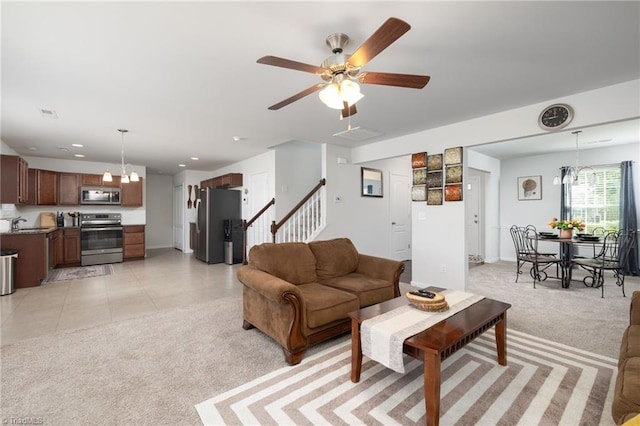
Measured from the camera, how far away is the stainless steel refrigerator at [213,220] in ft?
22.0

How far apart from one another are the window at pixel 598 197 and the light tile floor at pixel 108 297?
723 cm

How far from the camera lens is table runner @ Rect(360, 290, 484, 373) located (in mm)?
1818

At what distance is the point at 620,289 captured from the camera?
4.52 m

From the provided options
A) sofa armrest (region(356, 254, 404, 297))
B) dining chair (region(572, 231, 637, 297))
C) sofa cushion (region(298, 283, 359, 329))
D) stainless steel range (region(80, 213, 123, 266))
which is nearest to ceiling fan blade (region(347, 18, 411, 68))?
sofa cushion (region(298, 283, 359, 329))

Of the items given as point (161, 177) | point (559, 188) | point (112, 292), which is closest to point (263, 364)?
point (112, 292)

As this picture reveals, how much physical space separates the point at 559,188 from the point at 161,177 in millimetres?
11080

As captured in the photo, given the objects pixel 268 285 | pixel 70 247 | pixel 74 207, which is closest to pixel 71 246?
pixel 70 247

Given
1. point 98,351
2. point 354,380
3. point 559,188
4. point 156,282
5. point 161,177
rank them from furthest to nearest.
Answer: point 161,177 → point 559,188 → point 156,282 → point 98,351 → point 354,380

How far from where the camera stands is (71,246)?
6336 millimetres

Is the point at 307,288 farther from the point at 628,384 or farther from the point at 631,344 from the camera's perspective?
the point at 631,344

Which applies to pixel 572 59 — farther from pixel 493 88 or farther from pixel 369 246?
pixel 369 246

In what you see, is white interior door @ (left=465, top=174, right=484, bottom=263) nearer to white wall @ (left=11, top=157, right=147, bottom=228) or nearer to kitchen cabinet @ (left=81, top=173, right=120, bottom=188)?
white wall @ (left=11, top=157, right=147, bottom=228)

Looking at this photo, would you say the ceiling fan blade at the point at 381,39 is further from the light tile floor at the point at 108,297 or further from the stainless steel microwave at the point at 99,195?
the stainless steel microwave at the point at 99,195

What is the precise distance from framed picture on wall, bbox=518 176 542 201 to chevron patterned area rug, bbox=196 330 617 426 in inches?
212
